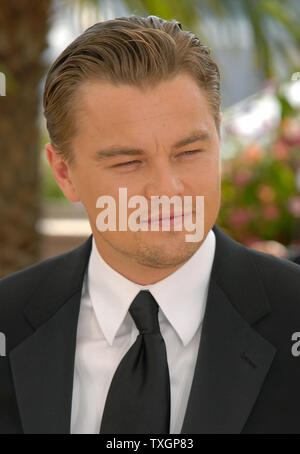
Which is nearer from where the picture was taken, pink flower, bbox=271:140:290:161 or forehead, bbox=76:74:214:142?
forehead, bbox=76:74:214:142

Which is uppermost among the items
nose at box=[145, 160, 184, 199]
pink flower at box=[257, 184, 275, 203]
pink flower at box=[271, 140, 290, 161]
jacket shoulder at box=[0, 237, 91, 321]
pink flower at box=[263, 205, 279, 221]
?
pink flower at box=[271, 140, 290, 161]

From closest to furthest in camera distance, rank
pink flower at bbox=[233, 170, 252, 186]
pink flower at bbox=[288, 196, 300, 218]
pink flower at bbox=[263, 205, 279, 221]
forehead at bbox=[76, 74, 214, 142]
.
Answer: forehead at bbox=[76, 74, 214, 142] < pink flower at bbox=[288, 196, 300, 218] < pink flower at bbox=[263, 205, 279, 221] < pink flower at bbox=[233, 170, 252, 186]

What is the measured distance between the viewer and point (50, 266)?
147 centimetres

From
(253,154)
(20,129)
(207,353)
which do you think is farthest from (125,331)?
(253,154)

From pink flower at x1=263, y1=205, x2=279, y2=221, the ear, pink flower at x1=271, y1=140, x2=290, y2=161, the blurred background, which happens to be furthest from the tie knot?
pink flower at x1=271, y1=140, x2=290, y2=161

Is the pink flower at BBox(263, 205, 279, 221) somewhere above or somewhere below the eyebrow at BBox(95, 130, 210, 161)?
above

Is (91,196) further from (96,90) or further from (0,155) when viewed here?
(0,155)

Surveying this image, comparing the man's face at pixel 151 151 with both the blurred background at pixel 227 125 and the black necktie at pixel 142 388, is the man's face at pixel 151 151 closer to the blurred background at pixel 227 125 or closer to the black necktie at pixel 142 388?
the black necktie at pixel 142 388

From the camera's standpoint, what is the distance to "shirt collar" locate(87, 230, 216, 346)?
1293 mm

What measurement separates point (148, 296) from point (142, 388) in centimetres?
16

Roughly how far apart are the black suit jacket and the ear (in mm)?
135

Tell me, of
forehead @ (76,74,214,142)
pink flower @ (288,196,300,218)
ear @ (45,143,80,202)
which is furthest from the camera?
pink flower @ (288,196,300,218)

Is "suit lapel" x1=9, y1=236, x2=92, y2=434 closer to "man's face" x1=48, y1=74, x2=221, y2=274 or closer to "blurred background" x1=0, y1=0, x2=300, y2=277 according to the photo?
"man's face" x1=48, y1=74, x2=221, y2=274

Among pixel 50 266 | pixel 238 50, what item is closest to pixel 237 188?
pixel 238 50
